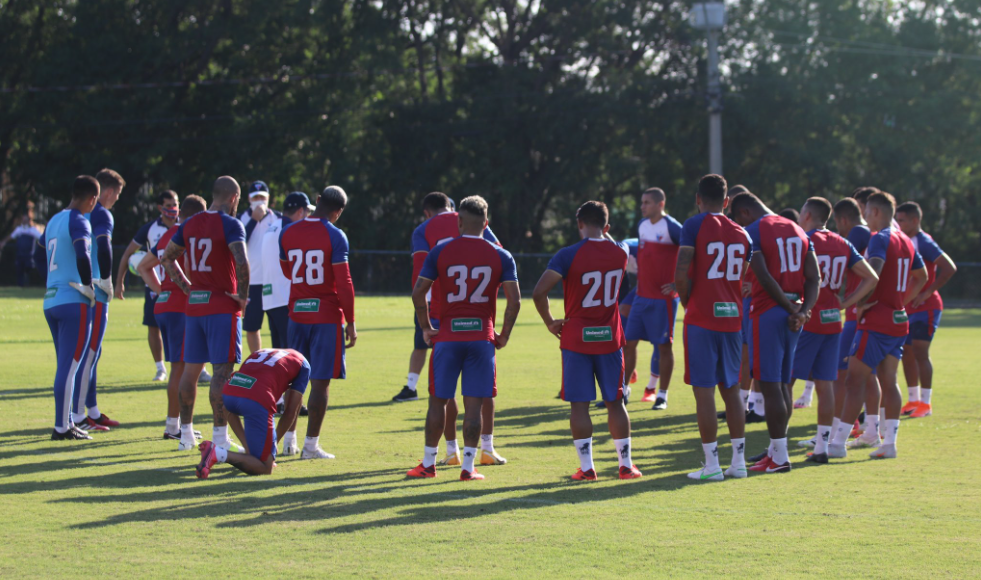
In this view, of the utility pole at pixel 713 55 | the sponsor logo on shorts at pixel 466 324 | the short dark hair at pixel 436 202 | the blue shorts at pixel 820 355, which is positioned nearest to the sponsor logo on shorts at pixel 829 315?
the blue shorts at pixel 820 355

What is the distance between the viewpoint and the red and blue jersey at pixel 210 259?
8.18 m

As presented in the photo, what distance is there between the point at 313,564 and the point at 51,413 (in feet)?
20.1

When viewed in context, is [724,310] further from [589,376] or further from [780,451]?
[780,451]

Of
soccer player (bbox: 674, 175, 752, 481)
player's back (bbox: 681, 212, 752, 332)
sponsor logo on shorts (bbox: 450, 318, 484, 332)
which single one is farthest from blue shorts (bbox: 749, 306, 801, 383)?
sponsor logo on shorts (bbox: 450, 318, 484, 332)

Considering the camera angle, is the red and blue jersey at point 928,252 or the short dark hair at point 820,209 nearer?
the short dark hair at point 820,209

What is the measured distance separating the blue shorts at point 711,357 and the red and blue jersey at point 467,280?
144 cm

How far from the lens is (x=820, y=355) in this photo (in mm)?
8680

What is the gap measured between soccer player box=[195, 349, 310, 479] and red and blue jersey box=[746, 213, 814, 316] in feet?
12.1

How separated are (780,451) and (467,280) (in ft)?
9.38

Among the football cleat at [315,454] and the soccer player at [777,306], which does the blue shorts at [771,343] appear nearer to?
the soccer player at [777,306]

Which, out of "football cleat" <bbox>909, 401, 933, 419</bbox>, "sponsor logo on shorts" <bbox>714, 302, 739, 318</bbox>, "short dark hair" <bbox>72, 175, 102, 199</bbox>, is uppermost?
"short dark hair" <bbox>72, 175, 102, 199</bbox>

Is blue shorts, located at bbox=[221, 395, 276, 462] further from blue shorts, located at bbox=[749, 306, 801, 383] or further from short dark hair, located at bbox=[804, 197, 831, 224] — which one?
short dark hair, located at bbox=[804, 197, 831, 224]

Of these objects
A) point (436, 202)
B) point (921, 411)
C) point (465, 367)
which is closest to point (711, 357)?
point (465, 367)

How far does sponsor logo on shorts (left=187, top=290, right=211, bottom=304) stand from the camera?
8.29 m
